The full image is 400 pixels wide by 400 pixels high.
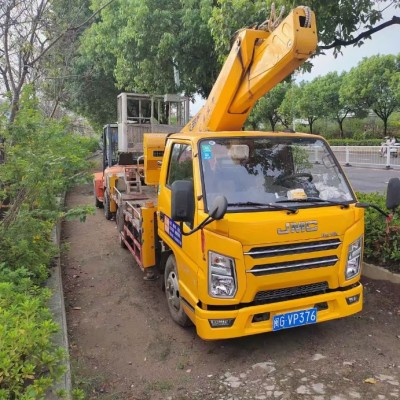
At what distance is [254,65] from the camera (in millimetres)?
4387

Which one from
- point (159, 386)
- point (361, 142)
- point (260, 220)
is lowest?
point (159, 386)

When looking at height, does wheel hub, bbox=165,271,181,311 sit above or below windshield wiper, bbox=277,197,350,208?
below

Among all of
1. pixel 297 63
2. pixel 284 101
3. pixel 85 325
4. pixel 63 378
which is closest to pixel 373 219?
pixel 297 63

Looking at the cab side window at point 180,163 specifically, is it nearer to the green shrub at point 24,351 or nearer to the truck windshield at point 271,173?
the truck windshield at point 271,173

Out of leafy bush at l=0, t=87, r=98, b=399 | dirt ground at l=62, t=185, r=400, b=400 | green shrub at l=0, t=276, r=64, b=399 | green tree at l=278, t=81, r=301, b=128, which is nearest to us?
green shrub at l=0, t=276, r=64, b=399

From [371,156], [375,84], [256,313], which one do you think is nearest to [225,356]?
[256,313]

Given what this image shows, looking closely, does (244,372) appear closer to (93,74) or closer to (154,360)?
(154,360)

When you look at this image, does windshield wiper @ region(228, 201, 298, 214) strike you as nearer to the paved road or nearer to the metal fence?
the paved road

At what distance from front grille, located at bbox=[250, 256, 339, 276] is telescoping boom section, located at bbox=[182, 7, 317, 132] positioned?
6.09ft

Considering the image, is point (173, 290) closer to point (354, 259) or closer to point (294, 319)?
point (294, 319)

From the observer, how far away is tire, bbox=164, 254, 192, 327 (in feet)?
13.4

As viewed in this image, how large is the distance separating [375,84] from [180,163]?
1290 inches

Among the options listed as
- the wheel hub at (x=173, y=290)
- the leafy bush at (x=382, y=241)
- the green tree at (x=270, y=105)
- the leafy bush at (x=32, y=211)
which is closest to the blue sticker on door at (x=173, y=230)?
the wheel hub at (x=173, y=290)

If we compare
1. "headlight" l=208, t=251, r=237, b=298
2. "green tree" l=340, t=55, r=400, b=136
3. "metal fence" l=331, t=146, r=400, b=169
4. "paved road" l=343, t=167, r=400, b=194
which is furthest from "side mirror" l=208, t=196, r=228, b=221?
"green tree" l=340, t=55, r=400, b=136
